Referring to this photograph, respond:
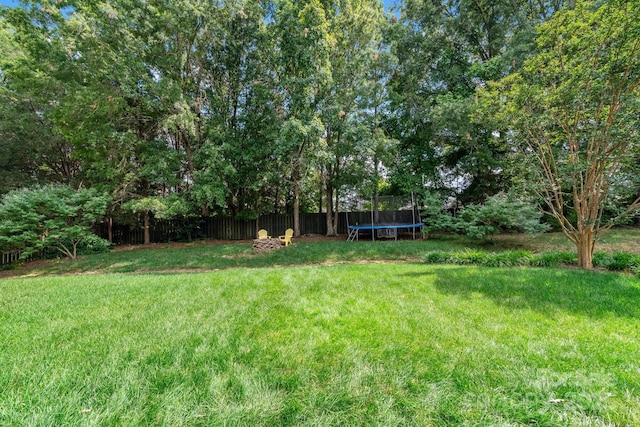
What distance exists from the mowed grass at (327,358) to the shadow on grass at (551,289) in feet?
0.13

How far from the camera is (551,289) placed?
390 centimetres

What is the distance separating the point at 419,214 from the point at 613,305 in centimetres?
850

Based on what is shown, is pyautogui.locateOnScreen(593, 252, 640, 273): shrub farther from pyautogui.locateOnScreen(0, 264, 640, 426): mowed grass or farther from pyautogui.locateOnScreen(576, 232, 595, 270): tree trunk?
pyautogui.locateOnScreen(0, 264, 640, 426): mowed grass

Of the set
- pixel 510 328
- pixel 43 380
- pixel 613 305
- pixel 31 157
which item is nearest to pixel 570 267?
pixel 613 305

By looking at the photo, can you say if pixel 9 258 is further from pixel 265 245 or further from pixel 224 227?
pixel 265 245

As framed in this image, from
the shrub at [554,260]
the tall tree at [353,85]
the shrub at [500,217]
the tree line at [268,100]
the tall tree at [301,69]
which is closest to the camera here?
the shrub at [554,260]

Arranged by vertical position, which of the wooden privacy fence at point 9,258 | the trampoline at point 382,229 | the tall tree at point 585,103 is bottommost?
the wooden privacy fence at point 9,258

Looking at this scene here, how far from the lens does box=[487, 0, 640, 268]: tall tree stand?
4.62 meters

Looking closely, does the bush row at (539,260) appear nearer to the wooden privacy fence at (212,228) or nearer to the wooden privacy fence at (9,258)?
the wooden privacy fence at (212,228)

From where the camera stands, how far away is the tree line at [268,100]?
8.94 metres

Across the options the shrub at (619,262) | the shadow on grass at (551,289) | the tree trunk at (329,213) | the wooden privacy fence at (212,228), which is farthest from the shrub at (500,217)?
the wooden privacy fence at (212,228)

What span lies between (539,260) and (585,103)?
3.35 metres

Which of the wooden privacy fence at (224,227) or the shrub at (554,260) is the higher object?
the wooden privacy fence at (224,227)

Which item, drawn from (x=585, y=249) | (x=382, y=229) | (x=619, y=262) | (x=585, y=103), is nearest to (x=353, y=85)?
(x=382, y=229)
